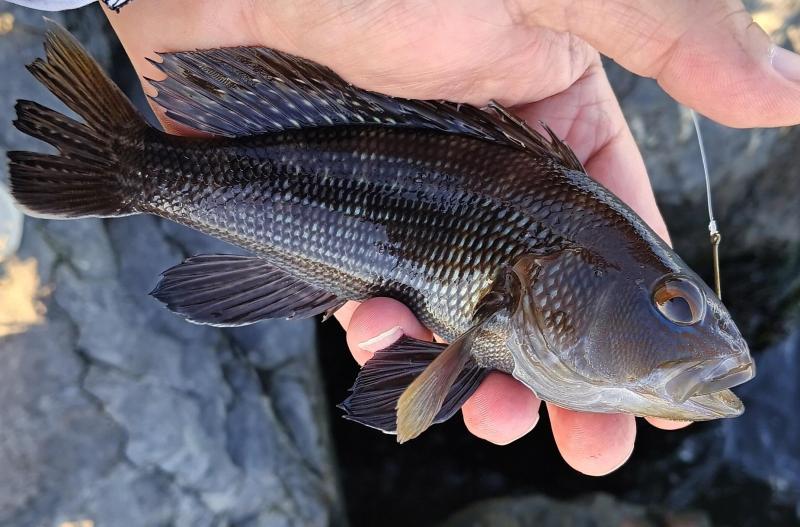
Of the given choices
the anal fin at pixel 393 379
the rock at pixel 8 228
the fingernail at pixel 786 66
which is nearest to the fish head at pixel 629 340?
the anal fin at pixel 393 379

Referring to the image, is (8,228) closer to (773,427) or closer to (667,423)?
(667,423)

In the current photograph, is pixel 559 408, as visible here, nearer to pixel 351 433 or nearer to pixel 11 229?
pixel 351 433

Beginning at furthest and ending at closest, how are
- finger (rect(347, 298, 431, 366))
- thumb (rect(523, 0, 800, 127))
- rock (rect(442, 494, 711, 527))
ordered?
rock (rect(442, 494, 711, 527)) < finger (rect(347, 298, 431, 366)) < thumb (rect(523, 0, 800, 127))

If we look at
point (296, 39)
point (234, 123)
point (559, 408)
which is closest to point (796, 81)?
point (559, 408)

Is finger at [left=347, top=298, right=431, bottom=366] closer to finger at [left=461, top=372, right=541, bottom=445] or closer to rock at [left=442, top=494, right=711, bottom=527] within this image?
finger at [left=461, top=372, right=541, bottom=445]

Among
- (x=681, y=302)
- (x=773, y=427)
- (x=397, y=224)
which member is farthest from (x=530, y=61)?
(x=773, y=427)

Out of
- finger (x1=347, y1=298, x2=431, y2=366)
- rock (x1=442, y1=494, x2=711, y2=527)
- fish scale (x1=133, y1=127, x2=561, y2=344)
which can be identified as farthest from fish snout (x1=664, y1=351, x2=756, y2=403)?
rock (x1=442, y1=494, x2=711, y2=527)
